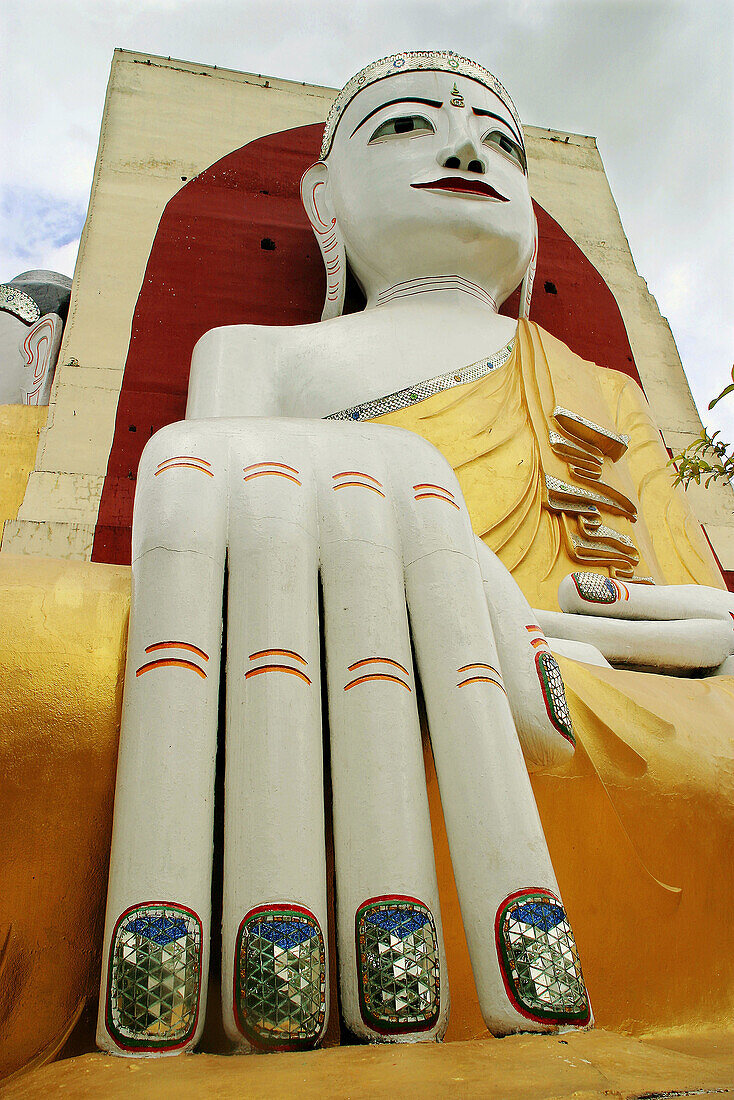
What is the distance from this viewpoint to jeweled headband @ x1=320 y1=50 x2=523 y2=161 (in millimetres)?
3184

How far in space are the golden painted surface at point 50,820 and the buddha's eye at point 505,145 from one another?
8.63 ft

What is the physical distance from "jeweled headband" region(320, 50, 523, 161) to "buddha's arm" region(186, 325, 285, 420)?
3.60 feet

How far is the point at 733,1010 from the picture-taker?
1.54m

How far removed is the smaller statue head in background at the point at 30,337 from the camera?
3828 mm

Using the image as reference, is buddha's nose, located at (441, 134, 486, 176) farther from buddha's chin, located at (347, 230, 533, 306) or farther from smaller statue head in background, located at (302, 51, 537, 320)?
buddha's chin, located at (347, 230, 533, 306)

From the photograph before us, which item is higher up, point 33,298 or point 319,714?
point 33,298

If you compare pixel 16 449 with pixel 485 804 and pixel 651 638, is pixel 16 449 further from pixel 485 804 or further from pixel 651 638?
pixel 485 804

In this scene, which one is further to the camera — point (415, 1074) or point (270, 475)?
point (270, 475)

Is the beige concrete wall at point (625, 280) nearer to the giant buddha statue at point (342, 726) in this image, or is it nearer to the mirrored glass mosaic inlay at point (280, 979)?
the giant buddha statue at point (342, 726)

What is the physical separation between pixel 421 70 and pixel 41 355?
76.3 inches

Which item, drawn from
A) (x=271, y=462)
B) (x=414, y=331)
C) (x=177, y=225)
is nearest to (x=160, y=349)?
(x=177, y=225)

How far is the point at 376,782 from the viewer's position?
1.14m

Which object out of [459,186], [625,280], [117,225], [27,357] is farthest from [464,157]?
[27,357]

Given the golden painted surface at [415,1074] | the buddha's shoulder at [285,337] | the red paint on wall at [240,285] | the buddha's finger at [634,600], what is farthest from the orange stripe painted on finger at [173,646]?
the red paint on wall at [240,285]
